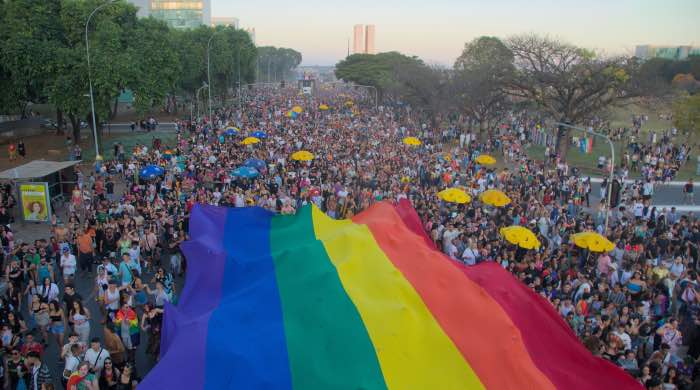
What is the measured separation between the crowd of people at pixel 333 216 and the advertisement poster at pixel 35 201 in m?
0.66

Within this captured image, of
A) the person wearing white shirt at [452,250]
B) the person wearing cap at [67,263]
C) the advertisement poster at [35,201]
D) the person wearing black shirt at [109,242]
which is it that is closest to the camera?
the person wearing cap at [67,263]

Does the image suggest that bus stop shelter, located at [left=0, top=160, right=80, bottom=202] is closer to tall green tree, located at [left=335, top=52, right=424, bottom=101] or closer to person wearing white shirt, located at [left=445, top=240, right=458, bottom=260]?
person wearing white shirt, located at [left=445, top=240, right=458, bottom=260]

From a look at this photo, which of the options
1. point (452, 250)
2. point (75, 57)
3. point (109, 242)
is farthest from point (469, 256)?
A: point (75, 57)

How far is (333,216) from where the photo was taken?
58.3ft

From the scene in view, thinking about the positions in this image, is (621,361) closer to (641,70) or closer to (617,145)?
(641,70)

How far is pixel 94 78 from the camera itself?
26750 millimetres

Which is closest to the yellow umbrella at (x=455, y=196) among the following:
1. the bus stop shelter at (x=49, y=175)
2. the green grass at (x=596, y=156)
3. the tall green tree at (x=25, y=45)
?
the bus stop shelter at (x=49, y=175)

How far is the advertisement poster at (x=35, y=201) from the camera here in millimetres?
17141

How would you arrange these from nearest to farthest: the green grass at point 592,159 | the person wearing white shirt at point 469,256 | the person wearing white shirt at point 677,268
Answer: the person wearing white shirt at point 469,256, the person wearing white shirt at point 677,268, the green grass at point 592,159

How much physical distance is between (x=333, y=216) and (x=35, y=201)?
9387mm

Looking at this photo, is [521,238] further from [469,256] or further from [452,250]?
[452,250]

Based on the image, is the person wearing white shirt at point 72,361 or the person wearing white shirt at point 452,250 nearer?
the person wearing white shirt at point 72,361

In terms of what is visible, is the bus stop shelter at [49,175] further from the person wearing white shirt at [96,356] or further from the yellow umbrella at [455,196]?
the yellow umbrella at [455,196]

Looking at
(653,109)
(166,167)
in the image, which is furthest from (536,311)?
(653,109)
